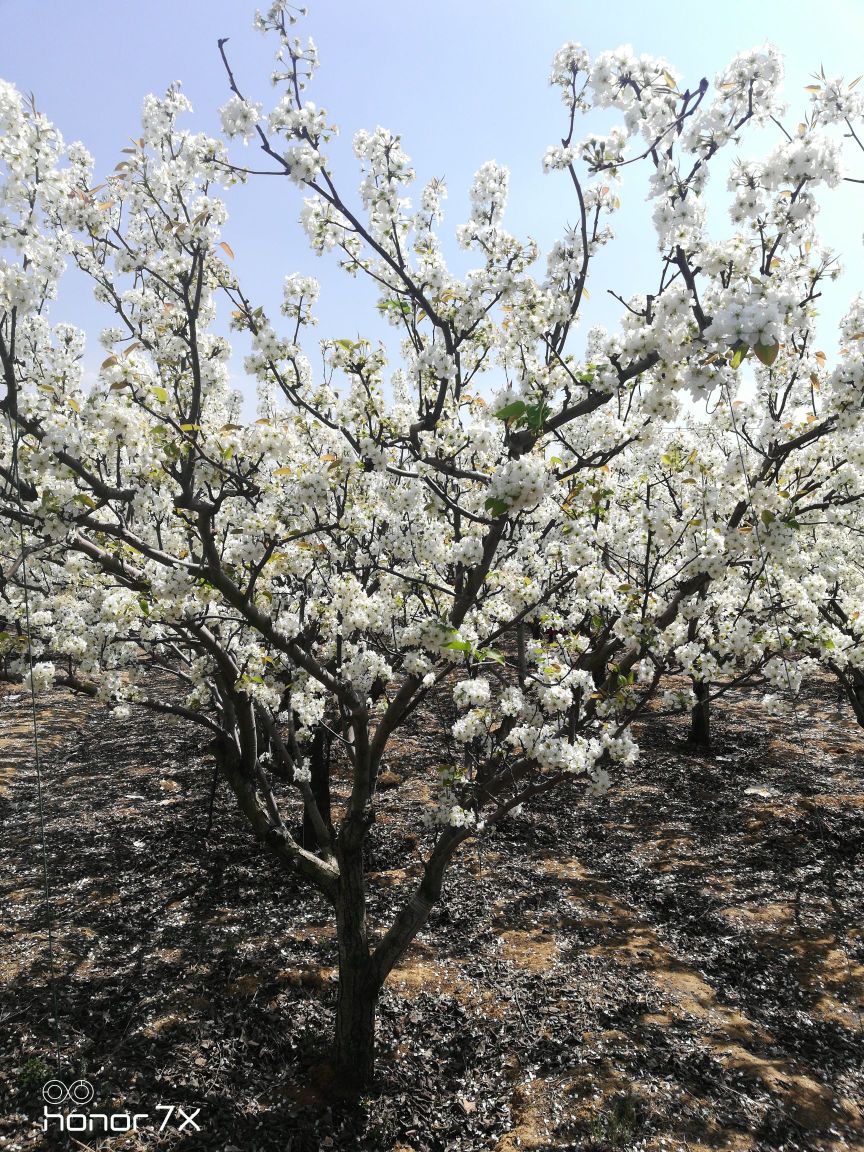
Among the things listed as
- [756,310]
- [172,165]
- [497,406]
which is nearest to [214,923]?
[497,406]

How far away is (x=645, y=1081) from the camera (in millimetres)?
4633

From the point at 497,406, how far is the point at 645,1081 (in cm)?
473

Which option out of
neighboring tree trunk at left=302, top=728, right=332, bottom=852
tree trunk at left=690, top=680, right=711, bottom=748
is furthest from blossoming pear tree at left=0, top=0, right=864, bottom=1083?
tree trunk at left=690, top=680, right=711, bottom=748

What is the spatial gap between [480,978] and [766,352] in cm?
562

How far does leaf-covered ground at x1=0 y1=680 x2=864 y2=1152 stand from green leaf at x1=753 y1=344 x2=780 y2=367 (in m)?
4.65

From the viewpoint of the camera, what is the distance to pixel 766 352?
2.51m

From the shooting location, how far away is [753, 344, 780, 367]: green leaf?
2.48m

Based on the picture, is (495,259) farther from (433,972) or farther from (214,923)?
(214,923)

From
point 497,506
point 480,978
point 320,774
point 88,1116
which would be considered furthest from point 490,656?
point 320,774

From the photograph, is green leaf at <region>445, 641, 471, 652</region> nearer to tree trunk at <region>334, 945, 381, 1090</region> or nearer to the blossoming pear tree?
the blossoming pear tree

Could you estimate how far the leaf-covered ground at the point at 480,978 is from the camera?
14.3 ft

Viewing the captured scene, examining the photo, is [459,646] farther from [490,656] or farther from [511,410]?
[511,410]

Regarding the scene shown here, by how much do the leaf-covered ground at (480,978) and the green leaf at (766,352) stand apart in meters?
4.65

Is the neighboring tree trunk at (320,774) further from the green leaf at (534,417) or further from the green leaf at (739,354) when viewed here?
the green leaf at (739,354)
